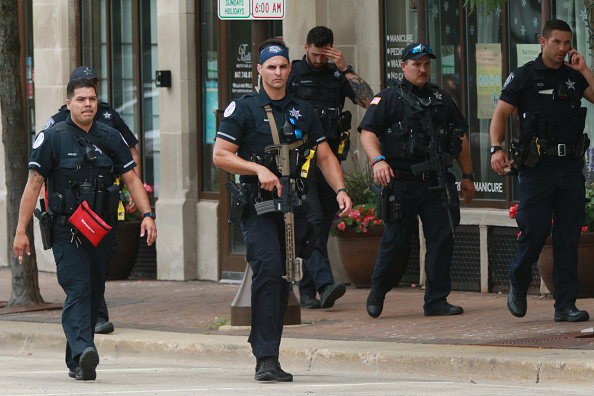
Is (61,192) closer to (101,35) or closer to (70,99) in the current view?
(70,99)

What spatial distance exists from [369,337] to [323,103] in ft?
7.83

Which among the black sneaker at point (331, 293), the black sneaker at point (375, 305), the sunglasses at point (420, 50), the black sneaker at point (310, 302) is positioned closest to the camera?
the sunglasses at point (420, 50)

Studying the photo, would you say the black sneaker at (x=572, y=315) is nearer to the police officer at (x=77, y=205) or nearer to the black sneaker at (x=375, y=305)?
the black sneaker at (x=375, y=305)

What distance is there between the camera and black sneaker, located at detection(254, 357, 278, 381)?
Answer: 7.78m

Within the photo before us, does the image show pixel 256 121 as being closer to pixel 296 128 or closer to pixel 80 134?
pixel 296 128

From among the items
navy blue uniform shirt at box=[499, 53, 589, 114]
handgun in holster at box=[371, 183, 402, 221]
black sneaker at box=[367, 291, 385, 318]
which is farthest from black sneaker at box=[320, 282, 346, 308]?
navy blue uniform shirt at box=[499, 53, 589, 114]

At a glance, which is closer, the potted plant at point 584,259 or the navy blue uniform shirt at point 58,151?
the navy blue uniform shirt at point 58,151

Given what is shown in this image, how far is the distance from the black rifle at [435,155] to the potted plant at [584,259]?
4.57 ft

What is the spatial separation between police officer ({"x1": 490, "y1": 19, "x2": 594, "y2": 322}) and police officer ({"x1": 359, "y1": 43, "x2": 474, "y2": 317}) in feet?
2.14

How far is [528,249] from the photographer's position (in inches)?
371

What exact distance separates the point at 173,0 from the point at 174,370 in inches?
240

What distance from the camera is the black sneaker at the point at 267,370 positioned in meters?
7.78

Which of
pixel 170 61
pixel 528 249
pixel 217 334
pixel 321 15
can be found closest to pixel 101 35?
pixel 170 61

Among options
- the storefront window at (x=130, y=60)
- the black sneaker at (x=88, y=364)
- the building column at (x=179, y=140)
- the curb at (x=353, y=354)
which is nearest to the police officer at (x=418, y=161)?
the curb at (x=353, y=354)
